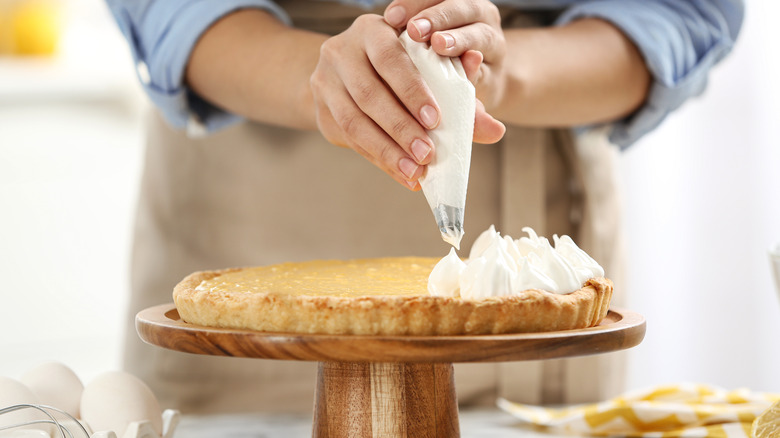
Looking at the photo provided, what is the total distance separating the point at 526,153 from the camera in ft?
4.07

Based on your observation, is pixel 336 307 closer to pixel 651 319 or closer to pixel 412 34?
pixel 412 34

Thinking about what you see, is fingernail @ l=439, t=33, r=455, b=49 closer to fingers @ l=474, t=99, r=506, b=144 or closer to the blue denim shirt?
fingers @ l=474, t=99, r=506, b=144

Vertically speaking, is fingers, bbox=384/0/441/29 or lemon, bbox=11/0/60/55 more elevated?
lemon, bbox=11/0/60/55

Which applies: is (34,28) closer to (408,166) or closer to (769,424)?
(408,166)

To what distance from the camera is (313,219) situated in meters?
1.26

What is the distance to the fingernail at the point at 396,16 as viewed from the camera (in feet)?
2.44

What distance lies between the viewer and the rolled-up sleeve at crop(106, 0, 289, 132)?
3.55 feet

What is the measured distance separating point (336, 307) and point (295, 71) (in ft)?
1.44

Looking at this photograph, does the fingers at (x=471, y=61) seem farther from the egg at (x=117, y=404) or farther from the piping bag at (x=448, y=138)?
the egg at (x=117, y=404)

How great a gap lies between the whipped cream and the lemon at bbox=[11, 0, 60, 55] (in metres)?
2.74

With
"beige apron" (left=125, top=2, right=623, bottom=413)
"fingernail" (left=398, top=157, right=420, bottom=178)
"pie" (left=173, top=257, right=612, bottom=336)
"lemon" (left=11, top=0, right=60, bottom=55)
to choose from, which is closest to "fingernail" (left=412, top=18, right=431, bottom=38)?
"fingernail" (left=398, top=157, right=420, bottom=178)

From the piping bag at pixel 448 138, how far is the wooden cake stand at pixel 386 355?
4.7 inches

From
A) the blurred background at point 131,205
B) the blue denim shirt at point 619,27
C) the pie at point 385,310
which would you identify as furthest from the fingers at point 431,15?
the blurred background at point 131,205

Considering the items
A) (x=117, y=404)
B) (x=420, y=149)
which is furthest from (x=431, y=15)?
(x=117, y=404)
